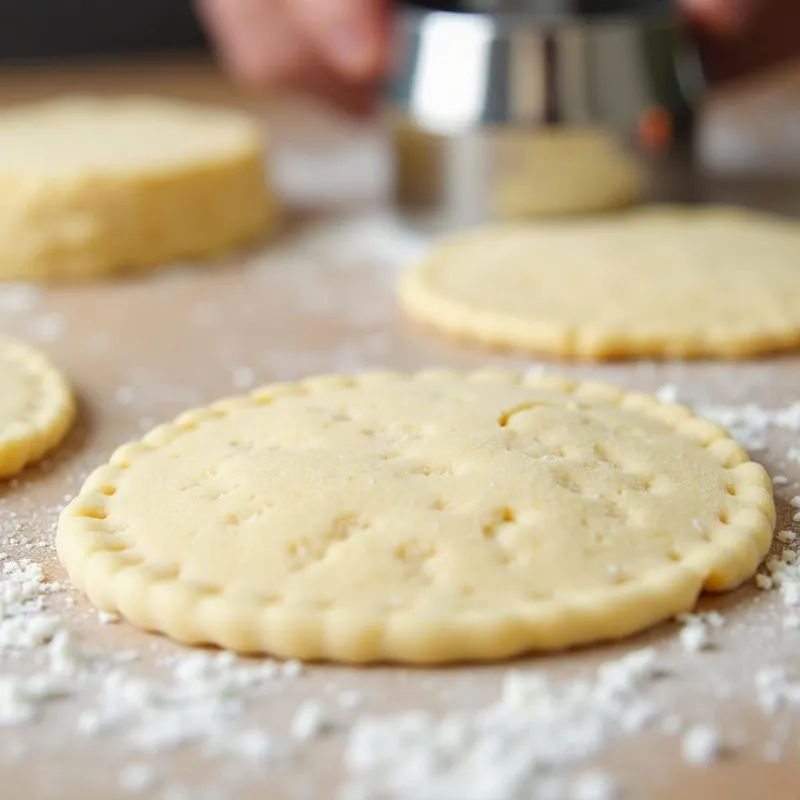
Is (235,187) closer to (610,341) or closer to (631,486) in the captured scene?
(610,341)

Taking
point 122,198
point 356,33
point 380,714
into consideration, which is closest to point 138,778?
point 380,714

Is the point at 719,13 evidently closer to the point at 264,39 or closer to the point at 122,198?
the point at 264,39

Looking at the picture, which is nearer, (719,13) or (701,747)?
(701,747)

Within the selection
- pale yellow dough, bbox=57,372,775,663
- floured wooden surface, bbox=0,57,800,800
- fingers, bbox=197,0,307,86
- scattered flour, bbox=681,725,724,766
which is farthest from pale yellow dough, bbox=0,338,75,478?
fingers, bbox=197,0,307,86

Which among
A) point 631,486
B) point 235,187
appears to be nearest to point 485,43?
point 235,187

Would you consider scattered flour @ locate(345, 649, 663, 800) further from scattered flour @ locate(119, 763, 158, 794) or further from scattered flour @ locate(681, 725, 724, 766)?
scattered flour @ locate(119, 763, 158, 794)
